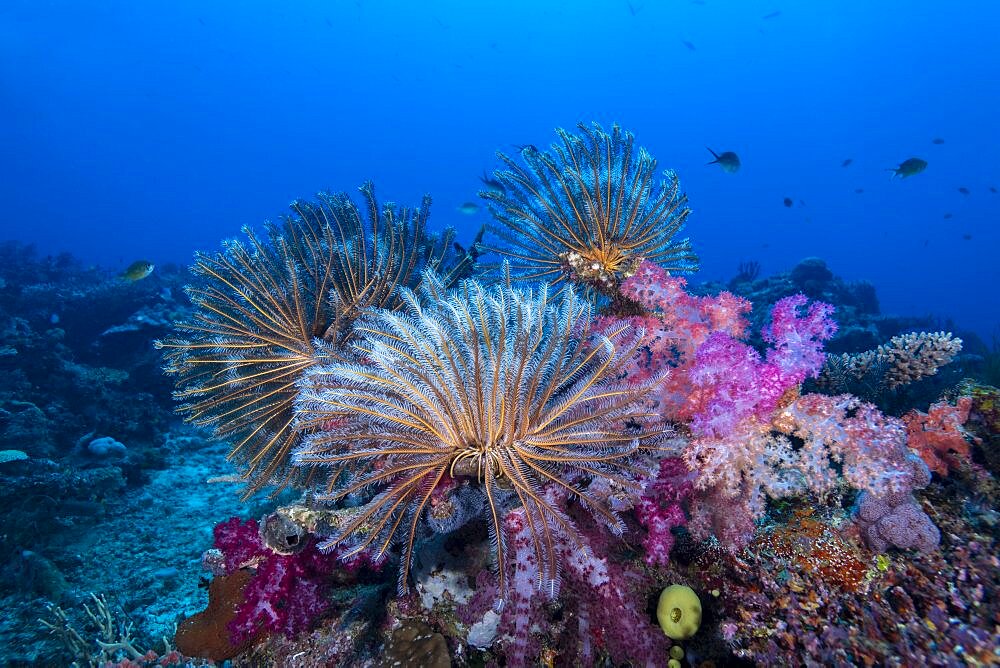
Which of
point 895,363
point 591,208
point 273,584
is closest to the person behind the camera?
point 273,584

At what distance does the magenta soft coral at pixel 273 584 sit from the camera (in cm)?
443

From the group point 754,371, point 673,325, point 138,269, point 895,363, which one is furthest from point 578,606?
point 138,269

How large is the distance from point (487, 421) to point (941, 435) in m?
3.59

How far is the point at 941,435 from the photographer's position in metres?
3.72

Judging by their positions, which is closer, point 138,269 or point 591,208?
point 591,208

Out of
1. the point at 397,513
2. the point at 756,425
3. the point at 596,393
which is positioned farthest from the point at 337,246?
the point at 756,425

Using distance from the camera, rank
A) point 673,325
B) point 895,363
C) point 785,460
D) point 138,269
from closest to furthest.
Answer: point 785,460, point 673,325, point 895,363, point 138,269

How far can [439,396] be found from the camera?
138 inches

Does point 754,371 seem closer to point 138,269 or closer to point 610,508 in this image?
point 610,508

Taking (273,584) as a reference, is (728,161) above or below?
above

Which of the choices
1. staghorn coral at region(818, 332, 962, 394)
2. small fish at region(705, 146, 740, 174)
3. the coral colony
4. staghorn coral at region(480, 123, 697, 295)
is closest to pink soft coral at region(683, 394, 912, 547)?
the coral colony

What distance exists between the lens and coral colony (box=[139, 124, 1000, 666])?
9.91ft

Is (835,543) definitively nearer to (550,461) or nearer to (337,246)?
(550,461)

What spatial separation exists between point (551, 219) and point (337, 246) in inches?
107
